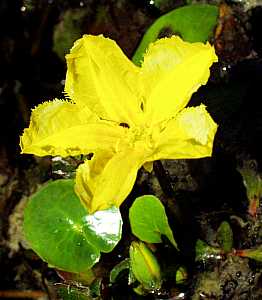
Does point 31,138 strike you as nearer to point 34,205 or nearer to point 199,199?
point 34,205

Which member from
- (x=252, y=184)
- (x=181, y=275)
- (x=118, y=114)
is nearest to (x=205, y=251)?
(x=181, y=275)

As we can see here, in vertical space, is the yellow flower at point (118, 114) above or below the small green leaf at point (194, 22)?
below

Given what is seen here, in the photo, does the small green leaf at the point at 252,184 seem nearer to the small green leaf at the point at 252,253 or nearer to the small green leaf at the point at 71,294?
the small green leaf at the point at 252,253

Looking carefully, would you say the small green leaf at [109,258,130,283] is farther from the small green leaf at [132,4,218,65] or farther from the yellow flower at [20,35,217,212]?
the small green leaf at [132,4,218,65]

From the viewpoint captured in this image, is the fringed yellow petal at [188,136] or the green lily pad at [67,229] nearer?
the fringed yellow petal at [188,136]

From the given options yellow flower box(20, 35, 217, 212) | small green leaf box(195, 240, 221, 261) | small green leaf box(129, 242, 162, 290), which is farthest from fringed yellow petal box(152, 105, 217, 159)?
small green leaf box(195, 240, 221, 261)

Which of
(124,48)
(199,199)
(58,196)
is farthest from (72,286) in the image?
(124,48)

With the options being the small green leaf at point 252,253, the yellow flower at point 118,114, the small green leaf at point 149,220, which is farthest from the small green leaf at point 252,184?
the yellow flower at point 118,114

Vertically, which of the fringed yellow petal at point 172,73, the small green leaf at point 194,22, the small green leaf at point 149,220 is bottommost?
the small green leaf at point 149,220

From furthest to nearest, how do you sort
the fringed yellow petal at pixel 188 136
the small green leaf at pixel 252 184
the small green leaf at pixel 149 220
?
1. the small green leaf at pixel 252 184
2. the small green leaf at pixel 149 220
3. the fringed yellow petal at pixel 188 136
